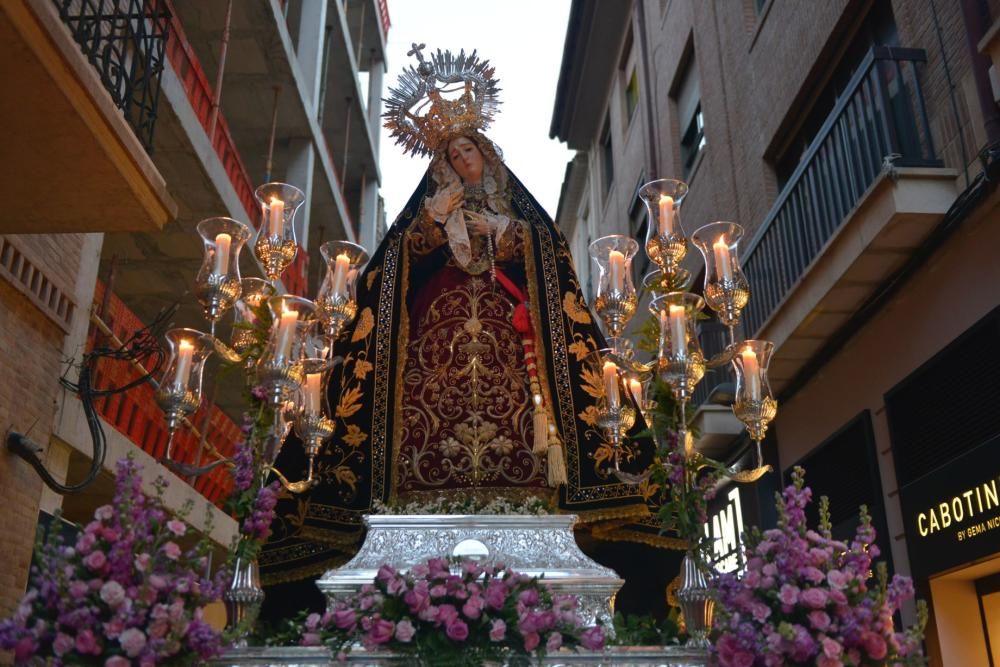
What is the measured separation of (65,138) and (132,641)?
3596 mm

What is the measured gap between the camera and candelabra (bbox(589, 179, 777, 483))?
12.9 ft

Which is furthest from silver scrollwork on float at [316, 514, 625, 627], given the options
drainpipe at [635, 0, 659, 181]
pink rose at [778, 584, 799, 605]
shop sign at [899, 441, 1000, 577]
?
drainpipe at [635, 0, 659, 181]

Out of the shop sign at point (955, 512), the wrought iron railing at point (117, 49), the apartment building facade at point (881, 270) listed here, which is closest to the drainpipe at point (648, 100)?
the apartment building facade at point (881, 270)

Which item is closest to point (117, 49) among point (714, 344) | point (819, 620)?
point (819, 620)

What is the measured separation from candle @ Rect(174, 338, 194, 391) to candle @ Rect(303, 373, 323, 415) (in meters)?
0.70

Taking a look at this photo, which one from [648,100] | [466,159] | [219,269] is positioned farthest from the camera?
[648,100]

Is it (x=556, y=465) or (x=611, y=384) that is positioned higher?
(x=611, y=384)

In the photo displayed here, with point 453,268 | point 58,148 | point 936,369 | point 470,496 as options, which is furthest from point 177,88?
point 936,369

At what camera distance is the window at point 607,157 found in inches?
794

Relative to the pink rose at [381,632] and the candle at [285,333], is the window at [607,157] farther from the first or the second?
the pink rose at [381,632]

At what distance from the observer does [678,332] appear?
12.8 ft

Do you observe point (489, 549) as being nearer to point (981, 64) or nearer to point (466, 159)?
point (466, 159)

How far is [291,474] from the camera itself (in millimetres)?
5324

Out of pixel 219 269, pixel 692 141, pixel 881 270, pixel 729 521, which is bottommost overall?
pixel 219 269
